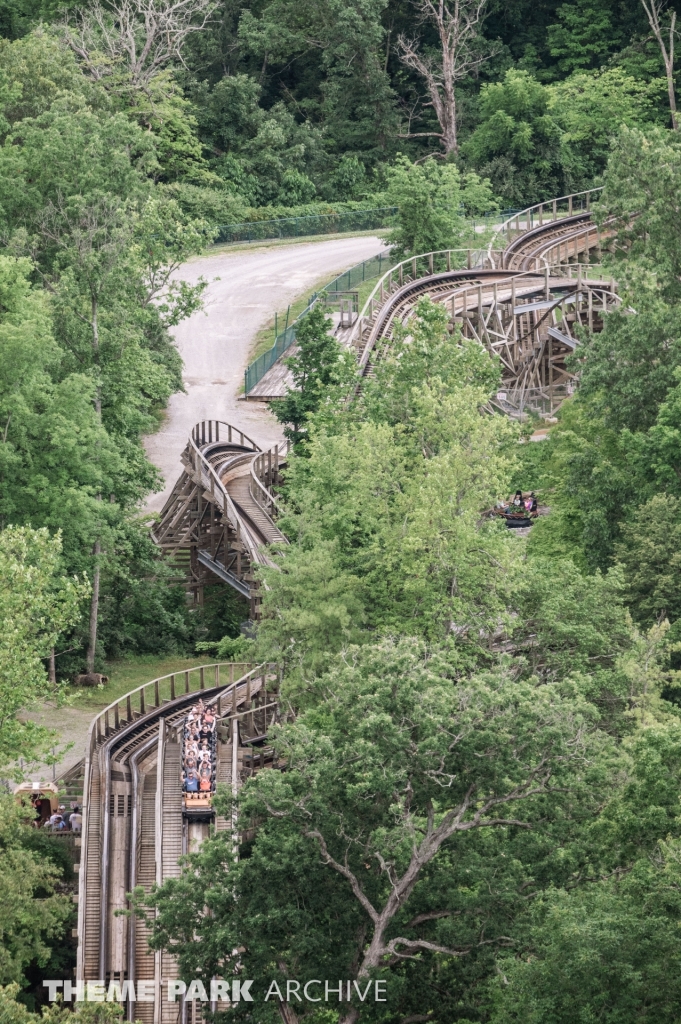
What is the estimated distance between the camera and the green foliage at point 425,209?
83.2 metres

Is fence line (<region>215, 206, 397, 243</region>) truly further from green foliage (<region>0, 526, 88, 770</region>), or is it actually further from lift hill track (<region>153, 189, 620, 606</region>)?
green foliage (<region>0, 526, 88, 770</region>)

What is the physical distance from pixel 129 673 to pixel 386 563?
15.1 meters

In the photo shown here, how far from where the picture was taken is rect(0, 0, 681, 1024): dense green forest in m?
36.9

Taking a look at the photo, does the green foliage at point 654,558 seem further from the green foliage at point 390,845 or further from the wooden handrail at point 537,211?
the wooden handrail at point 537,211

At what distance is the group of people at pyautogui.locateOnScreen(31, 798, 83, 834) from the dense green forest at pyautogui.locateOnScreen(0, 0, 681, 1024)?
3.43 ft

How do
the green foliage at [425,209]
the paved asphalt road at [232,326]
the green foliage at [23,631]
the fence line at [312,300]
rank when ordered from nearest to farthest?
the green foliage at [23,631]
the paved asphalt road at [232,326]
the fence line at [312,300]
the green foliage at [425,209]

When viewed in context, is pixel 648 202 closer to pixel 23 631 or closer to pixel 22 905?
pixel 23 631

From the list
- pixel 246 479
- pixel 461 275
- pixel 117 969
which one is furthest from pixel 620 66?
pixel 117 969

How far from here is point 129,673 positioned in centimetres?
6112

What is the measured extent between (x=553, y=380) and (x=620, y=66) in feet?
120

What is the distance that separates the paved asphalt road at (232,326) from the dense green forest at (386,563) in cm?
322

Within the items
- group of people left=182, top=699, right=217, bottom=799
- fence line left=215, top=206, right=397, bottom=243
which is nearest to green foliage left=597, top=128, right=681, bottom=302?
group of people left=182, top=699, right=217, bottom=799

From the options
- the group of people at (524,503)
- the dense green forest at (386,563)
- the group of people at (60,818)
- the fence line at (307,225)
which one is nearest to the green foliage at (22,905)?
the dense green forest at (386,563)

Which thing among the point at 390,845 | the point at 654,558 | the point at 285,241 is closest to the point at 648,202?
the point at 654,558
